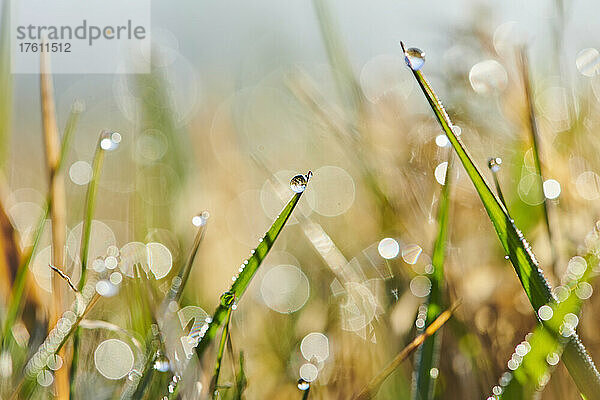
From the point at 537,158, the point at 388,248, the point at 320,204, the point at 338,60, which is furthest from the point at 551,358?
the point at 320,204

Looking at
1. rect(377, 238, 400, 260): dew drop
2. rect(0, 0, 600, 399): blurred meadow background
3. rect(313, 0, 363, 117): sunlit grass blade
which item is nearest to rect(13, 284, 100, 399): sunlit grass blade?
rect(0, 0, 600, 399): blurred meadow background

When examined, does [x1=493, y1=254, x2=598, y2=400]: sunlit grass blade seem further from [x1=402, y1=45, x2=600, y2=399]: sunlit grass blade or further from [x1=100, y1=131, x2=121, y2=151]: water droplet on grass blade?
[x1=100, y1=131, x2=121, y2=151]: water droplet on grass blade

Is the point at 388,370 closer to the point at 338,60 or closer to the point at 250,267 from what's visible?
the point at 250,267

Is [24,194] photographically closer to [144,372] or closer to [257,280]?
[257,280]

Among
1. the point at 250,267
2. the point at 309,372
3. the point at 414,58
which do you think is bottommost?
the point at 309,372

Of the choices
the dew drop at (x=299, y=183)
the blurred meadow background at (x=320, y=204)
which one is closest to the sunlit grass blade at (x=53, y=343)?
the blurred meadow background at (x=320, y=204)

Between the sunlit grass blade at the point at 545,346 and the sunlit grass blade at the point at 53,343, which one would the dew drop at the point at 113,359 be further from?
the sunlit grass blade at the point at 545,346
